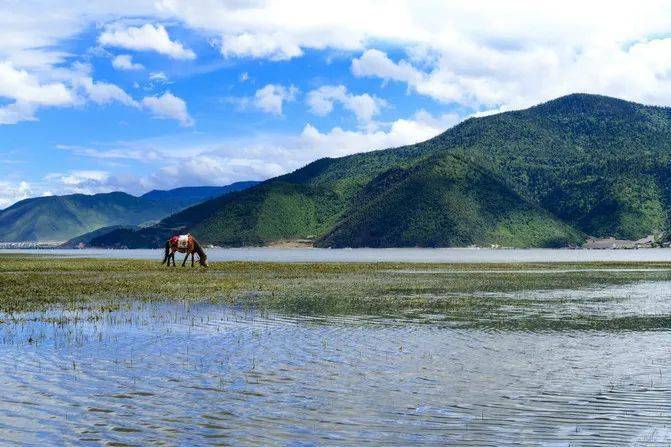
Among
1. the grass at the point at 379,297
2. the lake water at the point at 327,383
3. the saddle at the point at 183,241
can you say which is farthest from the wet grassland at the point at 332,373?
the saddle at the point at 183,241

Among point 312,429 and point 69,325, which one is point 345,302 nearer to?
point 69,325

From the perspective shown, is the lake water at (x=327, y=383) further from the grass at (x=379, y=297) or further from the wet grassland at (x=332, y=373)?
the grass at (x=379, y=297)

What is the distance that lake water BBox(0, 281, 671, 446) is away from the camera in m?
14.2

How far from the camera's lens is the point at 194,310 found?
36.5m

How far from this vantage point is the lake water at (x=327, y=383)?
14156 mm

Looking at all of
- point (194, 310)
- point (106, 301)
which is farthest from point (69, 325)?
point (106, 301)

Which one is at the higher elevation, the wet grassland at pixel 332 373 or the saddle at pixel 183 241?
the saddle at pixel 183 241

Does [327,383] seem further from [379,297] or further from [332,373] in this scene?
[379,297]

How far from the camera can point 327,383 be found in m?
18.9

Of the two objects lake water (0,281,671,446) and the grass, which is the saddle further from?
lake water (0,281,671,446)

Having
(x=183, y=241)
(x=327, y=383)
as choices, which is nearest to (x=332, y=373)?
(x=327, y=383)

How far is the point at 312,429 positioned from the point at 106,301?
2901 centimetres

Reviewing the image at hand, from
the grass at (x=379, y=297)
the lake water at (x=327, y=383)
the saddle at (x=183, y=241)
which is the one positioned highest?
the saddle at (x=183, y=241)

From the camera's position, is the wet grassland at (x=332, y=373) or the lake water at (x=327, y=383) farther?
the wet grassland at (x=332, y=373)
